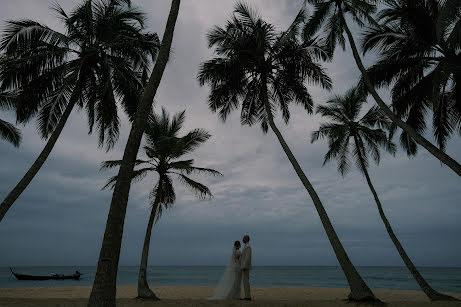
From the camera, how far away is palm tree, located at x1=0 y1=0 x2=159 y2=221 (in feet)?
37.7

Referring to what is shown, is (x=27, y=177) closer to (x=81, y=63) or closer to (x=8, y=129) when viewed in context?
(x=81, y=63)

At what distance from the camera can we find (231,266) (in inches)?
472

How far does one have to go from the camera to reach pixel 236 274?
38.7 feet

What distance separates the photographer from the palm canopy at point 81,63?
11625mm

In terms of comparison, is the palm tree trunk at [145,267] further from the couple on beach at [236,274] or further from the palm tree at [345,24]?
the palm tree at [345,24]

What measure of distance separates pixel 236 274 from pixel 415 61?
952 cm

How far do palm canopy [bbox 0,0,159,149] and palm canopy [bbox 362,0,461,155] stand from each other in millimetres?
8321

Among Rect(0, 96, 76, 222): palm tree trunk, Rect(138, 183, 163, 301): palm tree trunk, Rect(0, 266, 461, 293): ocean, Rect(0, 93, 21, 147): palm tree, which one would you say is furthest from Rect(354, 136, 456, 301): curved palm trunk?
Rect(0, 266, 461, 293): ocean

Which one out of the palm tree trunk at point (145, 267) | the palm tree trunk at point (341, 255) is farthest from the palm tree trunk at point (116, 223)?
the palm tree trunk at point (145, 267)

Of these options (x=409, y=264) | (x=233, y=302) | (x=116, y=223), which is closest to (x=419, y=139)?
(x=409, y=264)

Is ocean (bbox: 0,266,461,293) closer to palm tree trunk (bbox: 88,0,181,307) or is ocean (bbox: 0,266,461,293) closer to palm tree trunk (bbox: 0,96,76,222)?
palm tree trunk (bbox: 0,96,76,222)

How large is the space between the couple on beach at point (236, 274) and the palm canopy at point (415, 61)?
7613 mm

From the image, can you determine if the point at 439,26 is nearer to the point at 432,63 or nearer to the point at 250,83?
the point at 432,63

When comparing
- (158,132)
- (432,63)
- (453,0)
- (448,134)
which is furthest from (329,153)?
(453,0)
